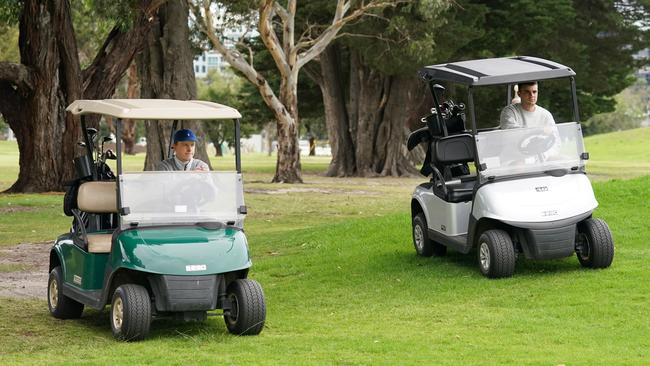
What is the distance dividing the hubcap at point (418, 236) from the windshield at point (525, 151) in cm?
168

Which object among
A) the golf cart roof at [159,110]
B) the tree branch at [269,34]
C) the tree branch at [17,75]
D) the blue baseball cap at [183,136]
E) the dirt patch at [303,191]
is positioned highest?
the tree branch at [269,34]

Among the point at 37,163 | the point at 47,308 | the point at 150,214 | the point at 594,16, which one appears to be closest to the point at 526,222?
the point at 150,214

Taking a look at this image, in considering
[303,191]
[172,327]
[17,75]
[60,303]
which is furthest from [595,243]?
[303,191]

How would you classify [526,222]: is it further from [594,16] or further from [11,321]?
[594,16]

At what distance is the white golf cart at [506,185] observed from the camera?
1152cm

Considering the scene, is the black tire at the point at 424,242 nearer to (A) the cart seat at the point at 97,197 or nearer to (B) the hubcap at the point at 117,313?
(A) the cart seat at the point at 97,197

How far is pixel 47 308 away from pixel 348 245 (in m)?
5.20

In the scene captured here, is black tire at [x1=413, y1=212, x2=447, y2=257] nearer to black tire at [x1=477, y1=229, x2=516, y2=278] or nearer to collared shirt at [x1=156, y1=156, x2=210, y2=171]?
black tire at [x1=477, y1=229, x2=516, y2=278]

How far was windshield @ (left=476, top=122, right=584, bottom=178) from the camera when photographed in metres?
12.1

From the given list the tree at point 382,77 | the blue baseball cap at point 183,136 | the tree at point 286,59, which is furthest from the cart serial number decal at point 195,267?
the tree at point 382,77

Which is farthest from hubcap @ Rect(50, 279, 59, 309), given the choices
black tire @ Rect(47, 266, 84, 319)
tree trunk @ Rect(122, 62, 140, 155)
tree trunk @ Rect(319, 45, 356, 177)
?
tree trunk @ Rect(122, 62, 140, 155)

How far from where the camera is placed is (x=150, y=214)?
9602 mm

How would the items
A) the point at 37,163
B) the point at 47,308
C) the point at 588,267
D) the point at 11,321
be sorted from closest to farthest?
the point at 11,321 → the point at 47,308 → the point at 588,267 → the point at 37,163

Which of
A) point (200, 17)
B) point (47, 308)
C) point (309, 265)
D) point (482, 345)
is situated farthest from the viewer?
point (200, 17)
